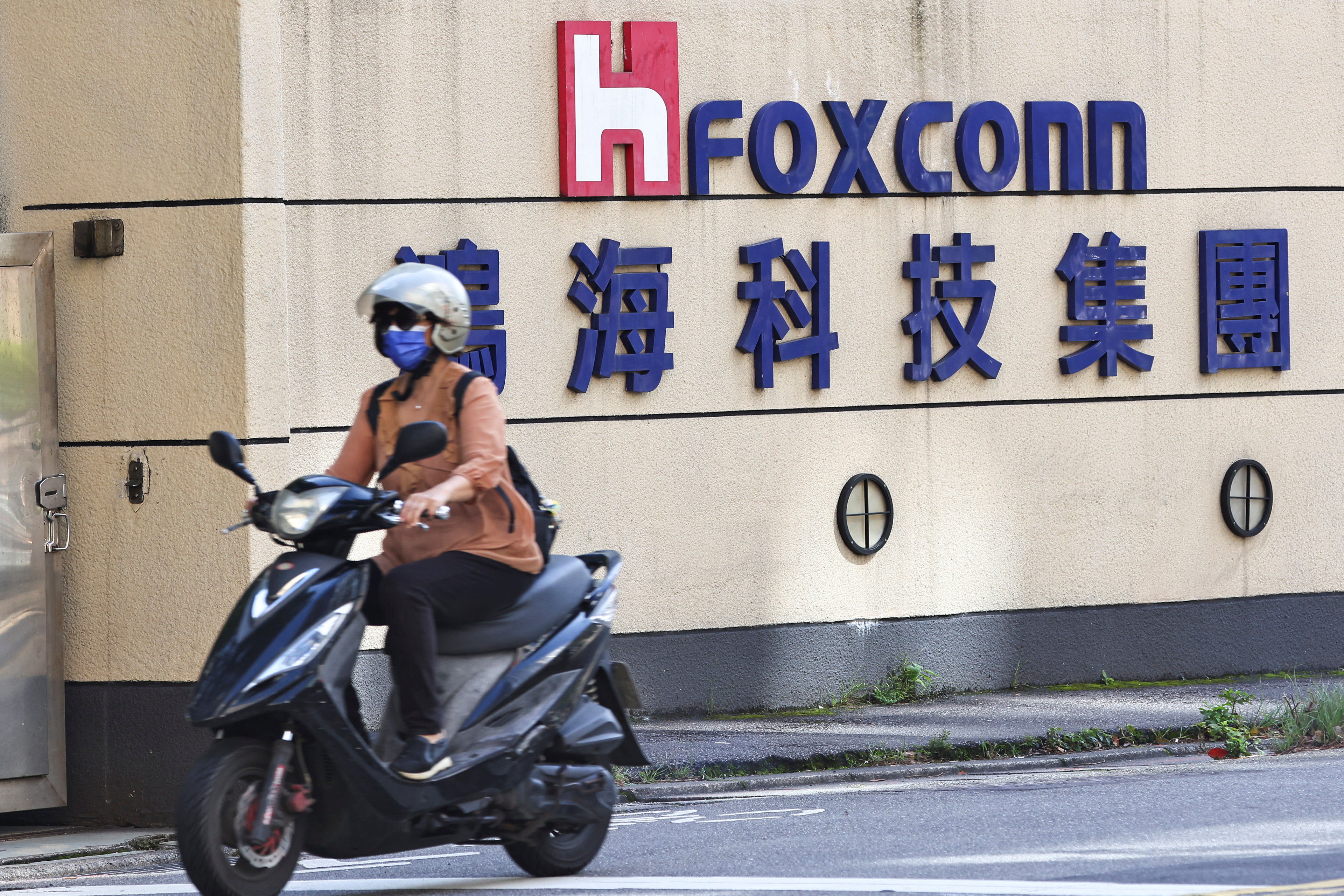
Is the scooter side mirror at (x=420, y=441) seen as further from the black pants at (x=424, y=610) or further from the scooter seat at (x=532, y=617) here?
the scooter seat at (x=532, y=617)

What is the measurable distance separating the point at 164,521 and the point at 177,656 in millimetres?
624

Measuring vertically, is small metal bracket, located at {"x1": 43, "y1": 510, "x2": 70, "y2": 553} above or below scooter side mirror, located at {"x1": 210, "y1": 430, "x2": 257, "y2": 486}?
below

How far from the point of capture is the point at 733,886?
19.9 ft

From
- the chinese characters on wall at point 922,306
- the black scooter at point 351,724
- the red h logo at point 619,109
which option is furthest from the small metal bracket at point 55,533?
the black scooter at point 351,724

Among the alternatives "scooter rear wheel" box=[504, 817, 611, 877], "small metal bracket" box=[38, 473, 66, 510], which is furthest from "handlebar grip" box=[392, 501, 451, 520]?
"small metal bracket" box=[38, 473, 66, 510]

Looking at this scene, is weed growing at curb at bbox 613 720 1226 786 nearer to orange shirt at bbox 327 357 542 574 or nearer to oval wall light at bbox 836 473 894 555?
oval wall light at bbox 836 473 894 555

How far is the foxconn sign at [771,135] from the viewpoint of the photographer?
32.6 feet

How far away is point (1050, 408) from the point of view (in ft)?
36.1

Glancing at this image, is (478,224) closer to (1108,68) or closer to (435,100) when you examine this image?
(435,100)

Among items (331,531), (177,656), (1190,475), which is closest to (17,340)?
(177,656)

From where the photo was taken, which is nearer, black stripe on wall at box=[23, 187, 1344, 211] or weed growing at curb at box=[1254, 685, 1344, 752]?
black stripe on wall at box=[23, 187, 1344, 211]

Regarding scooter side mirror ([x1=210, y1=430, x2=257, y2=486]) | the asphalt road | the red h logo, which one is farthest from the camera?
the red h logo

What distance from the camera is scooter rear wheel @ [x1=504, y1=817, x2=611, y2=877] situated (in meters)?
6.34

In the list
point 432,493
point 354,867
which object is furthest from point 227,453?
point 354,867
